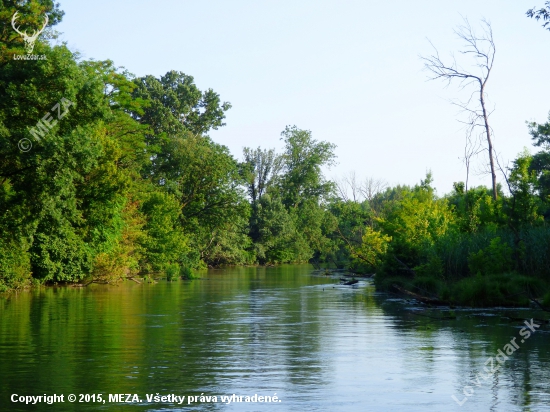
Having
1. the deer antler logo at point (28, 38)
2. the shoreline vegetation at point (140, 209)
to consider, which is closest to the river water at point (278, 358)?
the shoreline vegetation at point (140, 209)

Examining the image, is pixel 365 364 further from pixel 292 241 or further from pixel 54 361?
pixel 292 241

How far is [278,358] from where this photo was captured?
15.5 metres

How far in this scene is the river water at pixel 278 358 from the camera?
11.4m

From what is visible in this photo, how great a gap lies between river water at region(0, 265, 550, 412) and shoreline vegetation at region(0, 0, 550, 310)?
4481mm

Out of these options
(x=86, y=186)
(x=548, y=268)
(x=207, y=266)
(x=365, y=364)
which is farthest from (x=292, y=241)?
(x=365, y=364)

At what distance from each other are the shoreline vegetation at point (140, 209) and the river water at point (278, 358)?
176 inches

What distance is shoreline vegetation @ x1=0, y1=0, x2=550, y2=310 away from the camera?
2997 centimetres

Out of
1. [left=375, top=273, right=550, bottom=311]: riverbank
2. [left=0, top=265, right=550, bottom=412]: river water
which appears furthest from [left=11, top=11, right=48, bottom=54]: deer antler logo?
[left=375, top=273, right=550, bottom=311]: riverbank

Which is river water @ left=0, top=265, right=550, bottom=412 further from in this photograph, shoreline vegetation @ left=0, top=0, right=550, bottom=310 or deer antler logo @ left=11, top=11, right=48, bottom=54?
deer antler logo @ left=11, top=11, right=48, bottom=54

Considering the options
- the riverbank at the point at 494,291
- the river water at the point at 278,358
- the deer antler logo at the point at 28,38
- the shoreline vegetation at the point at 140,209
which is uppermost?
the deer antler logo at the point at 28,38

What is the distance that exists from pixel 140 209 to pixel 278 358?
4426 centimetres

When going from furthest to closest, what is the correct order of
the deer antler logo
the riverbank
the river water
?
1. the deer antler logo
2. the riverbank
3. the river water

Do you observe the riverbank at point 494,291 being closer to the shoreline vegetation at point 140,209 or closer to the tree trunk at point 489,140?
the shoreline vegetation at point 140,209

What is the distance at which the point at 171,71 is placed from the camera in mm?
92375
